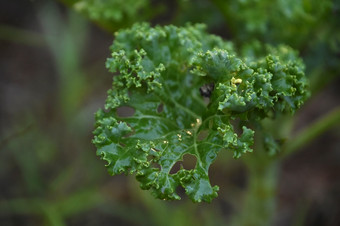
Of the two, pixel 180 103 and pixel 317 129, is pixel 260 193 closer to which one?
pixel 317 129

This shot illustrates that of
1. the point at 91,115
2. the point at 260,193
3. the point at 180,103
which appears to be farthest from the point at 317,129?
the point at 91,115

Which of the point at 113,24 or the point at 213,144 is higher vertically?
the point at 113,24

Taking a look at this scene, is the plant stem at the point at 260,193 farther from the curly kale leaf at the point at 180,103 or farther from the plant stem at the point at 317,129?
the curly kale leaf at the point at 180,103

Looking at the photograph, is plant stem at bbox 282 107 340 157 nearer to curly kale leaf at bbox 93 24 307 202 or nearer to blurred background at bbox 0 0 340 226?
blurred background at bbox 0 0 340 226

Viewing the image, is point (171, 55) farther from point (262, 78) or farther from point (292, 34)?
point (292, 34)

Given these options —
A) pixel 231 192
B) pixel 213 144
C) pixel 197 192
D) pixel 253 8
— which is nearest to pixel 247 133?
pixel 213 144

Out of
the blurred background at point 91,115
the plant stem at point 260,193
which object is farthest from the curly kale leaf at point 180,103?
the plant stem at point 260,193
